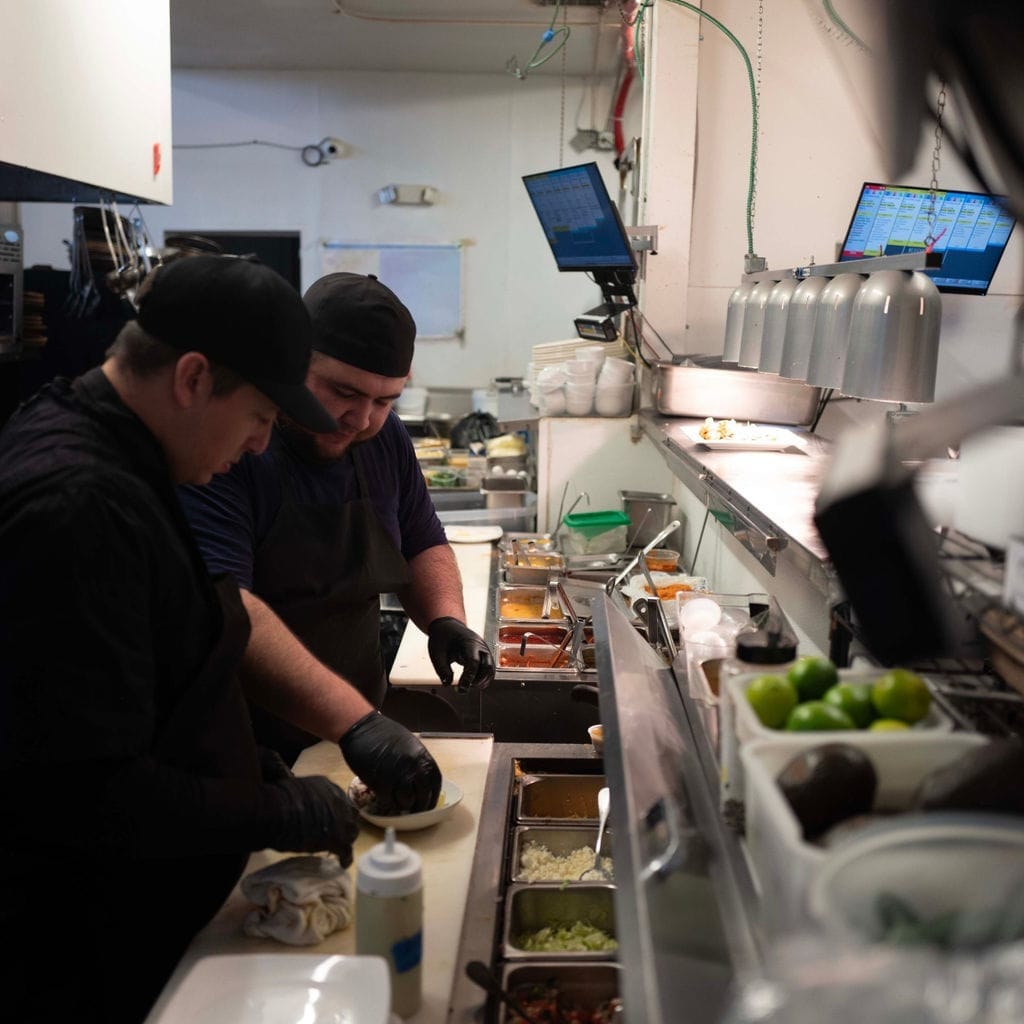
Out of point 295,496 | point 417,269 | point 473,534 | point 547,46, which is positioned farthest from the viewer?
point 417,269

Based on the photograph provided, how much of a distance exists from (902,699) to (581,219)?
12.8ft

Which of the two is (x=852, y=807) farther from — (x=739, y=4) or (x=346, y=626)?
(x=739, y=4)

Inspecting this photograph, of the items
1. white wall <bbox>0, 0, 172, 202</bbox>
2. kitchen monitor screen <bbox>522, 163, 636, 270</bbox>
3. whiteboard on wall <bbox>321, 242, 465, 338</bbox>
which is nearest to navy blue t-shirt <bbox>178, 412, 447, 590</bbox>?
white wall <bbox>0, 0, 172, 202</bbox>

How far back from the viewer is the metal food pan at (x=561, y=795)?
234cm

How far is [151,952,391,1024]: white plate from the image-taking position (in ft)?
4.45

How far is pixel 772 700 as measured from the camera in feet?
3.92

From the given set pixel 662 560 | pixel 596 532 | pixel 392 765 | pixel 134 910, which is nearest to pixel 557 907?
pixel 392 765

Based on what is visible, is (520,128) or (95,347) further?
(520,128)

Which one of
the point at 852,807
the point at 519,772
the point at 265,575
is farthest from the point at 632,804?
the point at 265,575

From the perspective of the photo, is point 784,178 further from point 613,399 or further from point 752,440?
point 752,440

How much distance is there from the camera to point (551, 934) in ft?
6.22

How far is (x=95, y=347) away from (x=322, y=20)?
9.38ft

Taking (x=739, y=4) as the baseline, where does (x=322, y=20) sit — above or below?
above

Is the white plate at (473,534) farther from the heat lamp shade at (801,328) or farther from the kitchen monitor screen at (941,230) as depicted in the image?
the heat lamp shade at (801,328)
